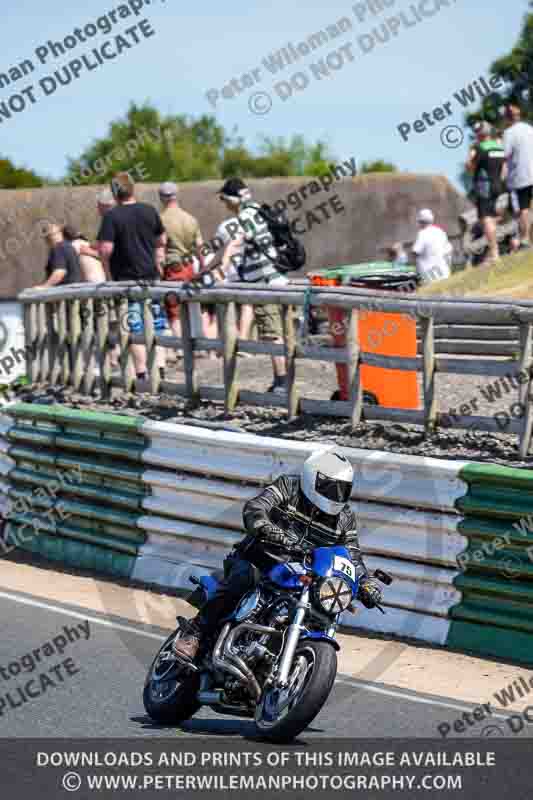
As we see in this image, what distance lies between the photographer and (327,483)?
7410mm

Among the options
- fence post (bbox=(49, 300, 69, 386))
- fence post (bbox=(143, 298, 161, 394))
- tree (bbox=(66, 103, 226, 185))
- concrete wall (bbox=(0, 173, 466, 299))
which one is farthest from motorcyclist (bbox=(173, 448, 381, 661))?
tree (bbox=(66, 103, 226, 185))

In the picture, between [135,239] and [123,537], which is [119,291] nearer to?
[135,239]

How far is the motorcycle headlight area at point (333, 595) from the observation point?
23.2 feet

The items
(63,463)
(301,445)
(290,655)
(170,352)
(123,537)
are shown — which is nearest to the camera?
(290,655)

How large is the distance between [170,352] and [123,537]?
6991 mm

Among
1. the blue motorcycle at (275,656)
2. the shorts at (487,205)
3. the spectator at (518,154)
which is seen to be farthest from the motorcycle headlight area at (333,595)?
the shorts at (487,205)

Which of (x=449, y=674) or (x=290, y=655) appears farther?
(x=449, y=674)

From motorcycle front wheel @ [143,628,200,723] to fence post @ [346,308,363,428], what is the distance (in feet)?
16.8

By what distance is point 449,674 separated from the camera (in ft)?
29.9

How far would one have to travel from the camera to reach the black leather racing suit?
7.48m

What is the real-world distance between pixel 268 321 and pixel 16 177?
54758mm

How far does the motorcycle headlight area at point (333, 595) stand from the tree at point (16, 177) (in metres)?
59.1
